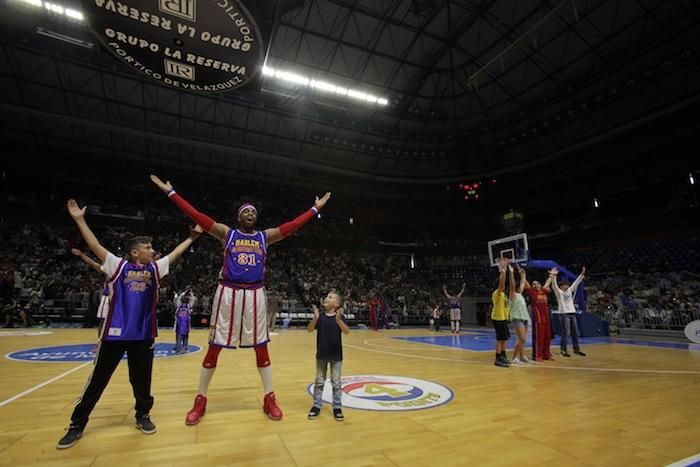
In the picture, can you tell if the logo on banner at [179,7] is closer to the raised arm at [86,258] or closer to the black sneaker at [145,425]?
the raised arm at [86,258]

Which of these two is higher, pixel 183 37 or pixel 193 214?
pixel 183 37

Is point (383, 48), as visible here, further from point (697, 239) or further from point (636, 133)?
point (697, 239)

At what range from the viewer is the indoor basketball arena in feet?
11.0

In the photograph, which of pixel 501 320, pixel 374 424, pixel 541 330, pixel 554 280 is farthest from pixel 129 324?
pixel 554 280

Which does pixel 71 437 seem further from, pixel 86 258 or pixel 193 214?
pixel 86 258

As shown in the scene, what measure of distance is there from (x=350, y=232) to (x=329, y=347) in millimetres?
29478

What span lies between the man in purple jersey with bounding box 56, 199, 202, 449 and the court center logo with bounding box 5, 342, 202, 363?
3.33 m

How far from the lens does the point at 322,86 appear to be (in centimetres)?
1883

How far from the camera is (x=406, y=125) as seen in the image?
24.5 metres

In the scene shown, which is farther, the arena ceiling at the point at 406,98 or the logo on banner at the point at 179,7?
the arena ceiling at the point at 406,98

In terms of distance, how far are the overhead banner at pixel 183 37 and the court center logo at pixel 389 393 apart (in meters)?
4.95

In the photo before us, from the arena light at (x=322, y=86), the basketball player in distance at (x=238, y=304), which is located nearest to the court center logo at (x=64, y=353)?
the basketball player in distance at (x=238, y=304)

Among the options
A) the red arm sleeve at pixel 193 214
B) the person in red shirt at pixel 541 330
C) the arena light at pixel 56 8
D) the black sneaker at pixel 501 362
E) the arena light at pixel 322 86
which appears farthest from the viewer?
the arena light at pixel 322 86

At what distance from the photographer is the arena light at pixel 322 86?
56.7 ft
